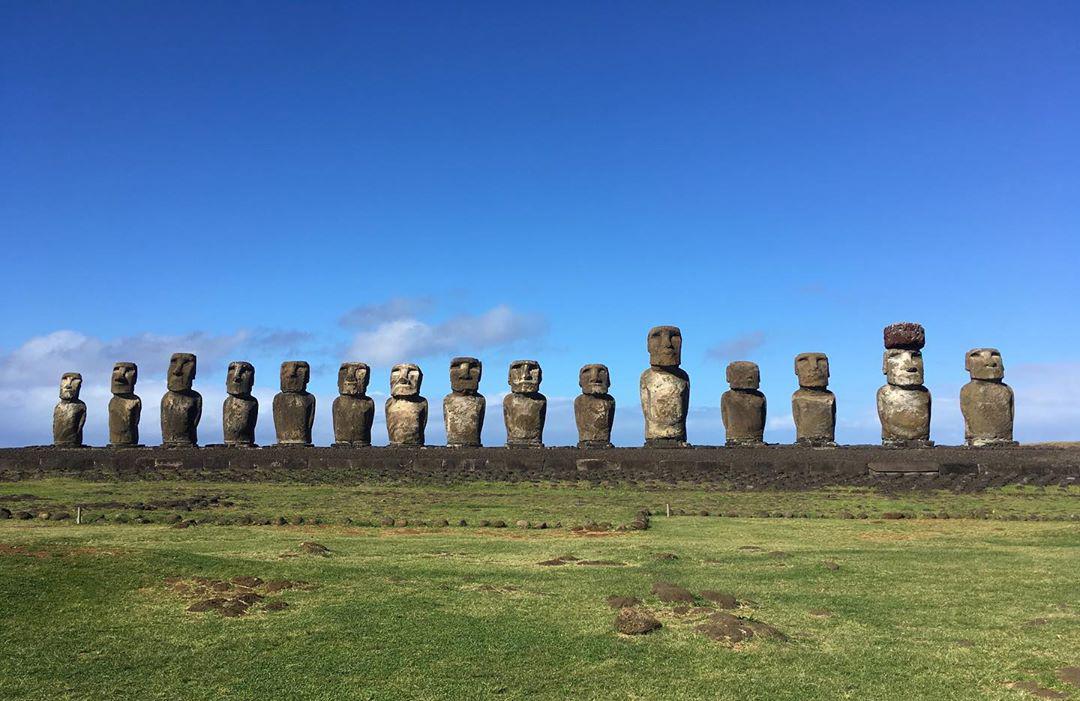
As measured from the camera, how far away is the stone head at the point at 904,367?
23125 mm

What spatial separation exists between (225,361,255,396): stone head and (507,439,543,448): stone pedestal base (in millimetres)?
7614

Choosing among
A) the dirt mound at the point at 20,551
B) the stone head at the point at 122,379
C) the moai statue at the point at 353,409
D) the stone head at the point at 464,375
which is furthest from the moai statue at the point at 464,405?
the dirt mound at the point at 20,551

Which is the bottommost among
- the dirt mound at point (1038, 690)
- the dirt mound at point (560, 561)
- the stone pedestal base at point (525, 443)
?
the dirt mound at point (1038, 690)

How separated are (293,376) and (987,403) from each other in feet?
58.3

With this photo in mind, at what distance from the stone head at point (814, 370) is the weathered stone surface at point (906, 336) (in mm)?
1658

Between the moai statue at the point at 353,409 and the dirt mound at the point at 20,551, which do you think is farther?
the moai statue at the point at 353,409

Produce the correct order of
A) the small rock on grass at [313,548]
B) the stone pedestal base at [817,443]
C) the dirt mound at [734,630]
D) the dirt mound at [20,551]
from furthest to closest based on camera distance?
the stone pedestal base at [817,443] < the small rock on grass at [313,548] < the dirt mound at [20,551] < the dirt mound at [734,630]

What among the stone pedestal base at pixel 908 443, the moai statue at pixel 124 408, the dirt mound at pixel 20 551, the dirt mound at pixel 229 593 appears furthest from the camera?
the moai statue at pixel 124 408

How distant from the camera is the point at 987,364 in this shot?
2309cm

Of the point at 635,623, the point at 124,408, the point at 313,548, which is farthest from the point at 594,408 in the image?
the point at 635,623

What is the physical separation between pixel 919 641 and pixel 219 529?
883 cm

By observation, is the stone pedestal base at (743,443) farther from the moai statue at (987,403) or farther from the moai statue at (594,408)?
the moai statue at (987,403)

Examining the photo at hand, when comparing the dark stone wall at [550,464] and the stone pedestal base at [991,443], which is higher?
the stone pedestal base at [991,443]

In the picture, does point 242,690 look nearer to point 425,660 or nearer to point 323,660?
point 323,660
